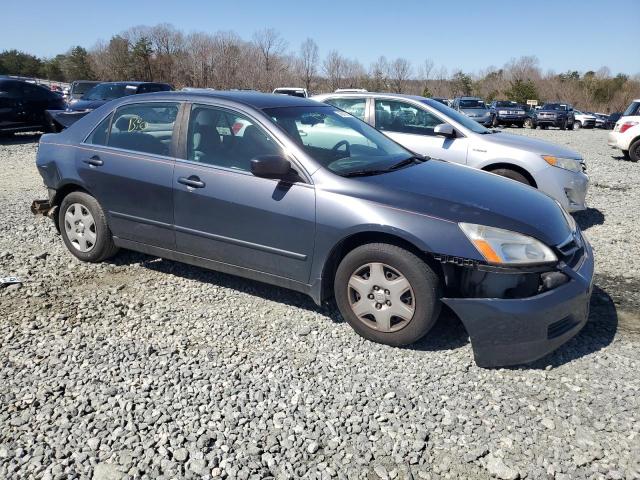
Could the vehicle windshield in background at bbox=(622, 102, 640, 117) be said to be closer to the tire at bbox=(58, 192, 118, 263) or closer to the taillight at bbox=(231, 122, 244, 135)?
the taillight at bbox=(231, 122, 244, 135)

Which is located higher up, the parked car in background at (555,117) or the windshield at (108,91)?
the windshield at (108,91)

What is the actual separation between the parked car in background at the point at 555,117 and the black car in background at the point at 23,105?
1005 inches

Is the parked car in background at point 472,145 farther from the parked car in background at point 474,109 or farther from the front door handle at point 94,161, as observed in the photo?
the parked car in background at point 474,109

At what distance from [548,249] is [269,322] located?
201cm

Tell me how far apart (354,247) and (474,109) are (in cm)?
2627

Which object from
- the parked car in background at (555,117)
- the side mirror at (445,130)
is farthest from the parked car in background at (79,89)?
the parked car in background at (555,117)

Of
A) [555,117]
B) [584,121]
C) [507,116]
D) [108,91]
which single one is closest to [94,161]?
[108,91]

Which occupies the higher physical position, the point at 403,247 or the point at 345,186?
the point at 345,186

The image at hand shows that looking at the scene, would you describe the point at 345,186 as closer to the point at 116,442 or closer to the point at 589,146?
the point at 116,442

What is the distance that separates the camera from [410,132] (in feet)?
23.3

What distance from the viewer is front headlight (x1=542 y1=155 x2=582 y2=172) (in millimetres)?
6381

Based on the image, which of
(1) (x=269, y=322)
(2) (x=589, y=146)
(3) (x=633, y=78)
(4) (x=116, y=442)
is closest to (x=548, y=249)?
(1) (x=269, y=322)

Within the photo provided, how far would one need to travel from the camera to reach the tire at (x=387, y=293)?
328 centimetres

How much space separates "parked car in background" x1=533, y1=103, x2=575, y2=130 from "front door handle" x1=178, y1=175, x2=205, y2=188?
3020cm
